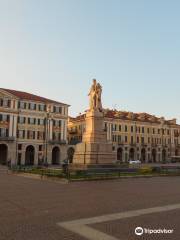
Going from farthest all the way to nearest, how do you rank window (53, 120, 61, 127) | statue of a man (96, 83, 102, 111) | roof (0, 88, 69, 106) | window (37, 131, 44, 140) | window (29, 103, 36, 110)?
window (53, 120, 61, 127)
window (37, 131, 44, 140)
window (29, 103, 36, 110)
roof (0, 88, 69, 106)
statue of a man (96, 83, 102, 111)

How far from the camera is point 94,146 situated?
29.3m

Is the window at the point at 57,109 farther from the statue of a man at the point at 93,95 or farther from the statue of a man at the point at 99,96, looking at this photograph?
the statue of a man at the point at 99,96

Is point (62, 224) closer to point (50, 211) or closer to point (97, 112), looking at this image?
point (50, 211)

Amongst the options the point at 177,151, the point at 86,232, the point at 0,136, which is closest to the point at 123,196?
the point at 86,232

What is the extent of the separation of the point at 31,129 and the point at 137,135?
3095 centimetres

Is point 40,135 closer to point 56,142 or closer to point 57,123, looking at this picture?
point 56,142

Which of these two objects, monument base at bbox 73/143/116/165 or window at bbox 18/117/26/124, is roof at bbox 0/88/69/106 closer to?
window at bbox 18/117/26/124

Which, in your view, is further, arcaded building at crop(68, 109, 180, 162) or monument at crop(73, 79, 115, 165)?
arcaded building at crop(68, 109, 180, 162)

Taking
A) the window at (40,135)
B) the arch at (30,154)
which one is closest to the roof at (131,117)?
the window at (40,135)

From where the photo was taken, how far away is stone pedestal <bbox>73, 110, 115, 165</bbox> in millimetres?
Result: 29047

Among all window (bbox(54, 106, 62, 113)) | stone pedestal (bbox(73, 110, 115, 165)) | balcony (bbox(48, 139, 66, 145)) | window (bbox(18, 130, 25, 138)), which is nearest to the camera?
stone pedestal (bbox(73, 110, 115, 165))

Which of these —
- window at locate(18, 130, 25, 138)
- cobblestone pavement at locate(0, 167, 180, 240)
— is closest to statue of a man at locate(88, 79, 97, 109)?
cobblestone pavement at locate(0, 167, 180, 240)

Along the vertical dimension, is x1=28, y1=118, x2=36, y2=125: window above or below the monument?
above

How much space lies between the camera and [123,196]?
13.4 metres
